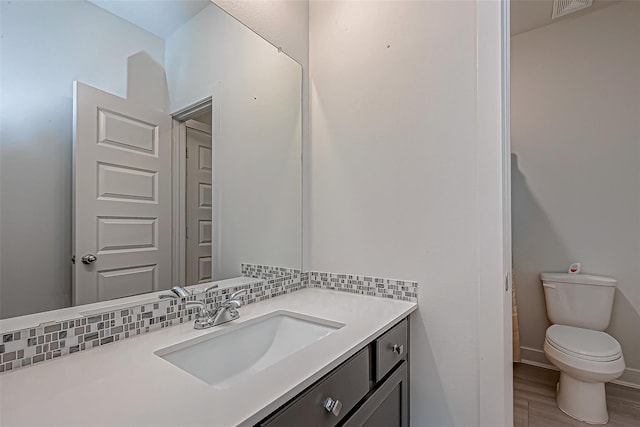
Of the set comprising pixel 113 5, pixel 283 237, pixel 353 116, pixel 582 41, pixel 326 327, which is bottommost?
pixel 326 327

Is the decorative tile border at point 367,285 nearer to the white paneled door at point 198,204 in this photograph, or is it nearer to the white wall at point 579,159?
the white paneled door at point 198,204

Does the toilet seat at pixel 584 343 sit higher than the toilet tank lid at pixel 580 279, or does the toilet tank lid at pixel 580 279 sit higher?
the toilet tank lid at pixel 580 279

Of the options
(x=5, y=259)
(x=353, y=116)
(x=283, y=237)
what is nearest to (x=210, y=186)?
(x=283, y=237)

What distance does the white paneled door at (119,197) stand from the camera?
839 mm

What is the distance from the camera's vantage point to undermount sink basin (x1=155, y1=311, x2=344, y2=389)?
0.88m

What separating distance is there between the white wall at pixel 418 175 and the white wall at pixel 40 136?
0.97m

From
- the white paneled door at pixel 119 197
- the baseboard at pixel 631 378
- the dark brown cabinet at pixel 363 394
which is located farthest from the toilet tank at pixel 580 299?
the white paneled door at pixel 119 197

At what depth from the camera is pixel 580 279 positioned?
6.61ft

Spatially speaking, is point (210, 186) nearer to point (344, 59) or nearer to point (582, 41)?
point (344, 59)

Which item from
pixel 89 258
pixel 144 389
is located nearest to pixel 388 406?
pixel 144 389

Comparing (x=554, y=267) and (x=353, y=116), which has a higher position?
(x=353, y=116)

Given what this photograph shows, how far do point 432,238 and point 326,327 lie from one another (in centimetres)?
55

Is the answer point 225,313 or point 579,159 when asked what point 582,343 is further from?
point 225,313

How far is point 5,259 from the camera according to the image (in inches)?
28.1
